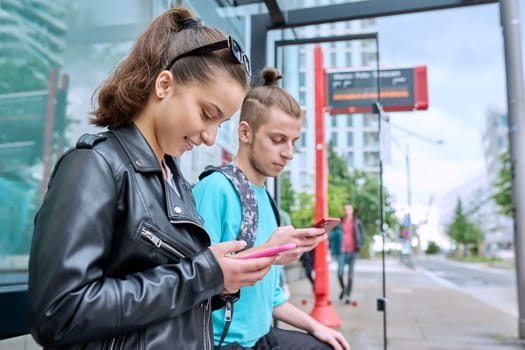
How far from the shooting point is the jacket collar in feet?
3.06

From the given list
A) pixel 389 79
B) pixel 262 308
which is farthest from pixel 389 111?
pixel 262 308

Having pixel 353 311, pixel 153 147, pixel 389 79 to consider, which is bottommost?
pixel 353 311

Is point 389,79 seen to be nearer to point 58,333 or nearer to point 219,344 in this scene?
point 219,344

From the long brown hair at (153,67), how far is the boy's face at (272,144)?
66cm

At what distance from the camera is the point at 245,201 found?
1536mm

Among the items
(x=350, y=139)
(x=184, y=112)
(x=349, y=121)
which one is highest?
(x=349, y=121)

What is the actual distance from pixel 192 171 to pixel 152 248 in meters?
2.05

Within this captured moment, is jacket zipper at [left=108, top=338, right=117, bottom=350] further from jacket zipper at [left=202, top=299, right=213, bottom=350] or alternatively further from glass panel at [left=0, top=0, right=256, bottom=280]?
glass panel at [left=0, top=0, right=256, bottom=280]

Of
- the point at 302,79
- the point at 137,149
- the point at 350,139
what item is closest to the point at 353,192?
the point at 350,139

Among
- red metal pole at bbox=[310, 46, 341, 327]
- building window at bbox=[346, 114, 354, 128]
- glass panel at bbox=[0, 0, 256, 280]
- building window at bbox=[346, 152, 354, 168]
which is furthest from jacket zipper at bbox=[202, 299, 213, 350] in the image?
building window at bbox=[346, 152, 354, 168]

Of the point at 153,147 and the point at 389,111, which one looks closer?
the point at 153,147

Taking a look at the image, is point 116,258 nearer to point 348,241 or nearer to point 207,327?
point 207,327

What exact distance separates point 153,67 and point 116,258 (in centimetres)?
43

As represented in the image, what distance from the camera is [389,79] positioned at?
20.3ft
